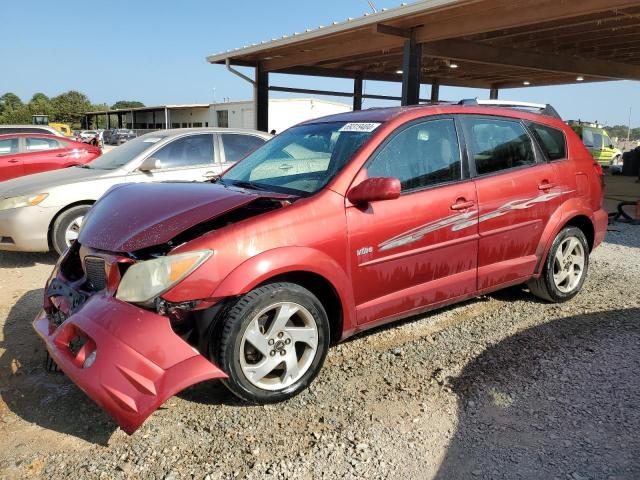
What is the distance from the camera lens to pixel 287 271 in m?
2.84

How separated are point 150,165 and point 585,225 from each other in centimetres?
468

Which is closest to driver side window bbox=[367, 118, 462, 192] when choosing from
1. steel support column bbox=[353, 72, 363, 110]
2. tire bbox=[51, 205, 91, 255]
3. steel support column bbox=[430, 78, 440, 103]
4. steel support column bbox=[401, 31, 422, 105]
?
tire bbox=[51, 205, 91, 255]

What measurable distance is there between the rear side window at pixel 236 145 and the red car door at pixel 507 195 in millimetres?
3642

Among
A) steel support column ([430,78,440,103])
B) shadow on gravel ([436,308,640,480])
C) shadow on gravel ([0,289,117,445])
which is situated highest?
steel support column ([430,78,440,103])

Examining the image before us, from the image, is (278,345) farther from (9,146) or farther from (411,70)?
(9,146)

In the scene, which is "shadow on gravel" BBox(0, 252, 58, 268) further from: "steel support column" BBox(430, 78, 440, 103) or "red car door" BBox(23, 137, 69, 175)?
"steel support column" BBox(430, 78, 440, 103)

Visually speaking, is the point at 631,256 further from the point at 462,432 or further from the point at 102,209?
the point at 102,209

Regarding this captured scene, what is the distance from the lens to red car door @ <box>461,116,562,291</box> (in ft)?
12.6

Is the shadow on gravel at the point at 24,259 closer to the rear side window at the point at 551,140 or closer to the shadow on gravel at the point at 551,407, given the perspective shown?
the shadow on gravel at the point at 551,407

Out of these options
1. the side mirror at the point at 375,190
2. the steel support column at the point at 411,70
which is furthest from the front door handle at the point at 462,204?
the steel support column at the point at 411,70

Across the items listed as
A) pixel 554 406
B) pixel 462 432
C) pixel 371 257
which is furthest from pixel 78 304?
pixel 554 406

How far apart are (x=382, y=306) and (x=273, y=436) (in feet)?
3.67

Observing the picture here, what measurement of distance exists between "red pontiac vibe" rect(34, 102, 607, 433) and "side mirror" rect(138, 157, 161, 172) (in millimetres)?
2159

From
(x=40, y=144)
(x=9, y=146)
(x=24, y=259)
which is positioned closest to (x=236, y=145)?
(x=24, y=259)
